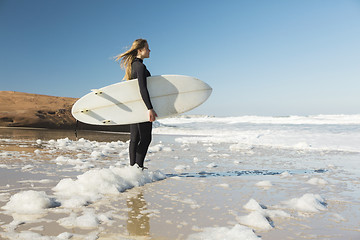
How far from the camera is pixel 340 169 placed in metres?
3.83

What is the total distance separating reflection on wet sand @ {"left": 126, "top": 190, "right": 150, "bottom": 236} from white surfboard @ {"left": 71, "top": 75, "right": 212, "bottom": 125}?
5.45 ft

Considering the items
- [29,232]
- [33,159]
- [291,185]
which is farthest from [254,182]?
[33,159]

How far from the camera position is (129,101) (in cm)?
387

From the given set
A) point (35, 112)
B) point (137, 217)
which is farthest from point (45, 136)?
point (137, 217)

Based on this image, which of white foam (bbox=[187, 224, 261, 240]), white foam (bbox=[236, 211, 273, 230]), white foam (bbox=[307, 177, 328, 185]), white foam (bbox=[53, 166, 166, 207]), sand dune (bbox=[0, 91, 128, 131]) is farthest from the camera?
sand dune (bbox=[0, 91, 128, 131])

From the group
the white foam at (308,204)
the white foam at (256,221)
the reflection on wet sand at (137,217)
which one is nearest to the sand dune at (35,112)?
the reflection on wet sand at (137,217)

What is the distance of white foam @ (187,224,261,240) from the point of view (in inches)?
58.3

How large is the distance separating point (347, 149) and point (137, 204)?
607 cm

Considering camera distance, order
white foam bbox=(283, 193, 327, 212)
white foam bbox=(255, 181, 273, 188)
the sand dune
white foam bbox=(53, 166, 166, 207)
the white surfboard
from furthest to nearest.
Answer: the sand dune → the white surfboard → white foam bbox=(255, 181, 273, 188) → white foam bbox=(53, 166, 166, 207) → white foam bbox=(283, 193, 327, 212)

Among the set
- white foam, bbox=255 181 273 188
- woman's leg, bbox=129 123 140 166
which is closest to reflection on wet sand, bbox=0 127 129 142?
woman's leg, bbox=129 123 140 166

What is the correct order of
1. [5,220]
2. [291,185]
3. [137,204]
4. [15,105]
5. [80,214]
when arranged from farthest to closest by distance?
[15,105]
[291,185]
[137,204]
[80,214]
[5,220]

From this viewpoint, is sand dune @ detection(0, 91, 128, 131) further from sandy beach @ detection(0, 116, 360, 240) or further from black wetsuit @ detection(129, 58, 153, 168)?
black wetsuit @ detection(129, 58, 153, 168)

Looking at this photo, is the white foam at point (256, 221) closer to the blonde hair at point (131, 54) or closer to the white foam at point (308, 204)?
the white foam at point (308, 204)

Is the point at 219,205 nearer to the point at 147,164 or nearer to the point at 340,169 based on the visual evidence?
the point at 147,164
